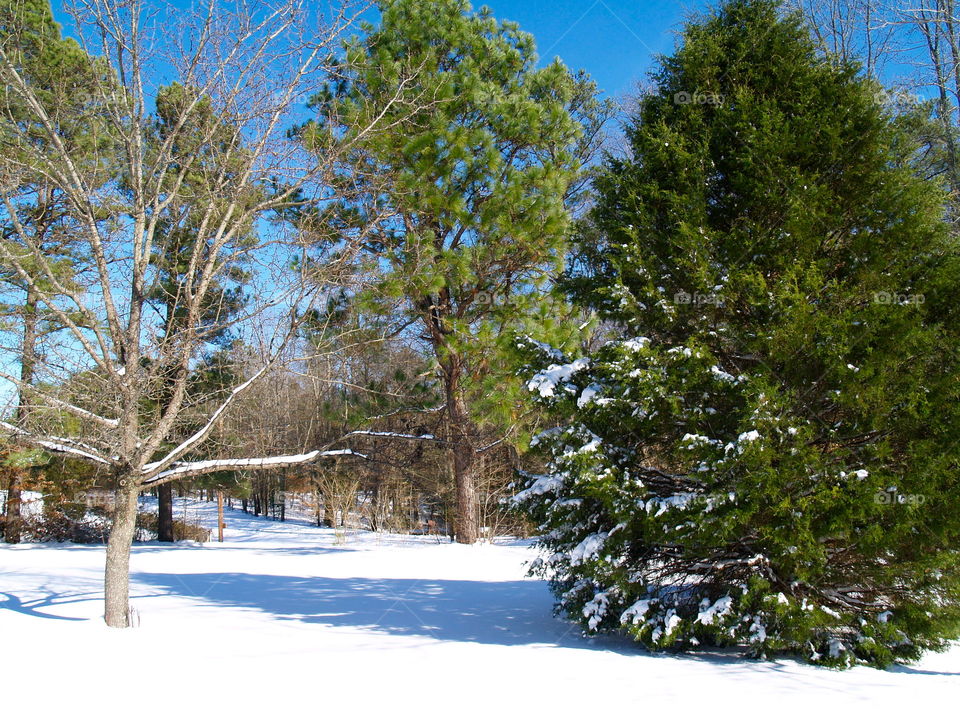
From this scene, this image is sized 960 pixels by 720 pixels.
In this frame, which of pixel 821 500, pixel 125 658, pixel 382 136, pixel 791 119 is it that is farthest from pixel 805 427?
pixel 382 136

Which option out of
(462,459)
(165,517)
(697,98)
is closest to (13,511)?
(165,517)

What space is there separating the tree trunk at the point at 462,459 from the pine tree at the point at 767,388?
293 inches

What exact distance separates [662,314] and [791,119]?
2.06 metres

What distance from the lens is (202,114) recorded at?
730 cm

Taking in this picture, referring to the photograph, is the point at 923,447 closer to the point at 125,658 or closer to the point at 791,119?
the point at 791,119

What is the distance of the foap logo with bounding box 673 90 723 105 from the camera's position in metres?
6.05

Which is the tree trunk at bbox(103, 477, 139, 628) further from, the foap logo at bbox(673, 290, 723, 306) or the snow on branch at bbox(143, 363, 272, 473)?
the foap logo at bbox(673, 290, 723, 306)

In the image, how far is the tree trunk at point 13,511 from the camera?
52.2ft

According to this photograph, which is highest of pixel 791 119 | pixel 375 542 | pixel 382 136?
pixel 382 136

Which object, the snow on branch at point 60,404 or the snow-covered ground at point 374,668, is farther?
the snow on branch at point 60,404

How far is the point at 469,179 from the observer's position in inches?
472

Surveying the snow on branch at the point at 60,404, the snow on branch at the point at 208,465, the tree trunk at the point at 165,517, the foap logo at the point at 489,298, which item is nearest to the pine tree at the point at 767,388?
the snow on branch at the point at 208,465

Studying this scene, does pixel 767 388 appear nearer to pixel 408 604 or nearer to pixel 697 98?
pixel 697 98

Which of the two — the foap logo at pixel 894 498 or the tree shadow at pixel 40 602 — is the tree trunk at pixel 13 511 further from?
the foap logo at pixel 894 498
